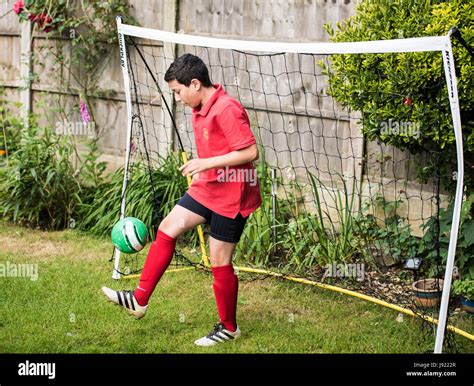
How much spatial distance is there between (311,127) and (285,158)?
1.30 ft

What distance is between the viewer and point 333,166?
7066mm

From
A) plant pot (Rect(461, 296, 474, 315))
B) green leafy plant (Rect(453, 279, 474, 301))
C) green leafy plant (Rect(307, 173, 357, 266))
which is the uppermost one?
green leafy plant (Rect(307, 173, 357, 266))

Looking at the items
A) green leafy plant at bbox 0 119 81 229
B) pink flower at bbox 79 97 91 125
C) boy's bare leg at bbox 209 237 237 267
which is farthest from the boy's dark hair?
pink flower at bbox 79 97 91 125

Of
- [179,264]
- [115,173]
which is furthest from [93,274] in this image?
[115,173]

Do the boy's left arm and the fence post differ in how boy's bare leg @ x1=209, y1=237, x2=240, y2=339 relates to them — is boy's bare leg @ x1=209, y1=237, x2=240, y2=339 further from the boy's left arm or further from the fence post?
the fence post

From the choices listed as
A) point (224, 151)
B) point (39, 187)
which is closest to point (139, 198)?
point (39, 187)

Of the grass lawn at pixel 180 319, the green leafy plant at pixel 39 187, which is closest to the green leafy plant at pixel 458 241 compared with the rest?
the grass lawn at pixel 180 319

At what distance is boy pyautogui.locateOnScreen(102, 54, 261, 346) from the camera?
4711 millimetres

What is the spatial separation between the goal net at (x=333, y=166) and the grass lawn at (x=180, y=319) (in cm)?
15

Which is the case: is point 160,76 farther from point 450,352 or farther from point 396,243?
point 450,352

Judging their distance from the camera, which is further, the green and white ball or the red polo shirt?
the green and white ball

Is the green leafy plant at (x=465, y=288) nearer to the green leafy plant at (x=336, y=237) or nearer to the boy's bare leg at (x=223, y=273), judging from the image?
the green leafy plant at (x=336, y=237)

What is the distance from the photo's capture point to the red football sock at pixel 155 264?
507 cm

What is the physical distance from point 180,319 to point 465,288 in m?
1.88
